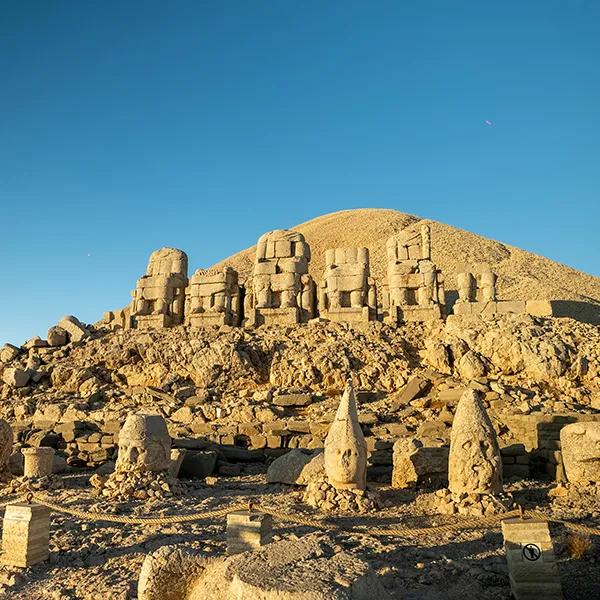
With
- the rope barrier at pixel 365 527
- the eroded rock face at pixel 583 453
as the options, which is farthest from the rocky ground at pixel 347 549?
the eroded rock face at pixel 583 453

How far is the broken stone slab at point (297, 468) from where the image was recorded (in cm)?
862

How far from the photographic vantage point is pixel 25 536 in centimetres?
548

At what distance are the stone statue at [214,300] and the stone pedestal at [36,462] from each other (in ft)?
24.6

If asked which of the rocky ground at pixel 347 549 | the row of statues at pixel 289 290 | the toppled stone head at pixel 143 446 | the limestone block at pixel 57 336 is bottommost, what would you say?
the rocky ground at pixel 347 549

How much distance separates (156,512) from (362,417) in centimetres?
514

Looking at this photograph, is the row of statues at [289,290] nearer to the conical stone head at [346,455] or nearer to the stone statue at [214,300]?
the stone statue at [214,300]

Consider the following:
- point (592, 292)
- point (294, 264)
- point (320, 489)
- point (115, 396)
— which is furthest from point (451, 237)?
point (320, 489)

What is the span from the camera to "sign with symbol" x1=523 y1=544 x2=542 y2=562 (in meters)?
4.54

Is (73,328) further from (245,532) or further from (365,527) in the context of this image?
(245,532)

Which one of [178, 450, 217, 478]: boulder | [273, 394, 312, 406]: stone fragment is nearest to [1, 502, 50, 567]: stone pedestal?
[178, 450, 217, 478]: boulder

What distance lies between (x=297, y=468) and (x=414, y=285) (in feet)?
28.7

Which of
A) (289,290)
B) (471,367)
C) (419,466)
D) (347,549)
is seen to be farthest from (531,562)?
(289,290)

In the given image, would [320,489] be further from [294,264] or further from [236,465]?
[294,264]

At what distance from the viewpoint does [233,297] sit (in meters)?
17.3
